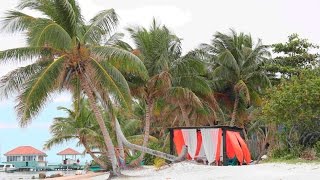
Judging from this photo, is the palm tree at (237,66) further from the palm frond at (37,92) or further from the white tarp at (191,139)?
the palm frond at (37,92)

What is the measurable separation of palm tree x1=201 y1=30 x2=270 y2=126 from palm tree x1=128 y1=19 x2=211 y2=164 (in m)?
4.39

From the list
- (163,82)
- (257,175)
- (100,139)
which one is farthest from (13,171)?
(257,175)

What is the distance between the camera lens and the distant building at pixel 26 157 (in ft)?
238

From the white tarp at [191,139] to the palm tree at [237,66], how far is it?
8896mm

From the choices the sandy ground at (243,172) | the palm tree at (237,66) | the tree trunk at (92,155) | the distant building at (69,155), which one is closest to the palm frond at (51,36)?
the sandy ground at (243,172)

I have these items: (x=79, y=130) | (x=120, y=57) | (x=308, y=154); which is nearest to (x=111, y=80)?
(x=120, y=57)

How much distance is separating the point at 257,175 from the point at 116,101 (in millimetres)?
7036

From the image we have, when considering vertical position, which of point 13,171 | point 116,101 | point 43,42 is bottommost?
point 13,171

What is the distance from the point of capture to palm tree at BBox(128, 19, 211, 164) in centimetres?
2700

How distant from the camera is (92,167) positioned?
41.1m

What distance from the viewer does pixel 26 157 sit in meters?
74.4

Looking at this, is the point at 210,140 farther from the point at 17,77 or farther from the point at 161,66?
the point at 17,77

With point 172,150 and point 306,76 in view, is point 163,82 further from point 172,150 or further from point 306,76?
point 306,76

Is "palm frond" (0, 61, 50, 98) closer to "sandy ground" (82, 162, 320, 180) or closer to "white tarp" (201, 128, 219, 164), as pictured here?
"sandy ground" (82, 162, 320, 180)
